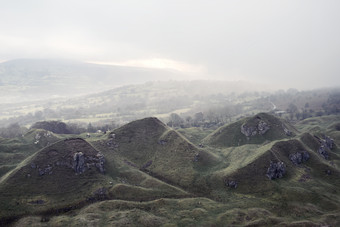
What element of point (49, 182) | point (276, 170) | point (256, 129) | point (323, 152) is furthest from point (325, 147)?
point (49, 182)

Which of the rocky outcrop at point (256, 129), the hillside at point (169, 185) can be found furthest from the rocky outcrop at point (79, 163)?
the rocky outcrop at point (256, 129)

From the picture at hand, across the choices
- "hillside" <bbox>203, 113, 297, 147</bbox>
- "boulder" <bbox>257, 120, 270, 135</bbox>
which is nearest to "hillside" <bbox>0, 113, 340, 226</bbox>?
"hillside" <bbox>203, 113, 297, 147</bbox>

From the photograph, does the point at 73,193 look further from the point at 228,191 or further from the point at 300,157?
the point at 300,157

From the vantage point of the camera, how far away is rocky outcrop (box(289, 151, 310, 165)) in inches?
5369

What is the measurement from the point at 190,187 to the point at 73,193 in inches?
2289

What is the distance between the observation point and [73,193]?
111500mm

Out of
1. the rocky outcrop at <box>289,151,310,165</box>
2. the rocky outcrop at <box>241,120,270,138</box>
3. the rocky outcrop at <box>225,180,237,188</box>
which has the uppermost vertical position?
the rocky outcrop at <box>241,120,270,138</box>

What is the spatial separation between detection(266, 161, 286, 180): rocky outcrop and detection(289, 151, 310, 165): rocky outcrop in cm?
1393

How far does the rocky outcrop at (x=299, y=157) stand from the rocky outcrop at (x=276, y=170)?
13929 mm

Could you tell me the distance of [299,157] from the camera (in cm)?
13762

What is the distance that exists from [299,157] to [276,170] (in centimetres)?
2428

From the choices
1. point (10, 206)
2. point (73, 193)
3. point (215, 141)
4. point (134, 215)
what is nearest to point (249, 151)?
point (215, 141)

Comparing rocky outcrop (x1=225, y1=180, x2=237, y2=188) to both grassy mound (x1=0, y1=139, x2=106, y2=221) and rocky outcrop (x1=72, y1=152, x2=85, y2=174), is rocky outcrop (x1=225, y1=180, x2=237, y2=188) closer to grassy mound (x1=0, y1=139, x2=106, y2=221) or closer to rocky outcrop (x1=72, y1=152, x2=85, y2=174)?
grassy mound (x1=0, y1=139, x2=106, y2=221)

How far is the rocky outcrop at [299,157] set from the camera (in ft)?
447
